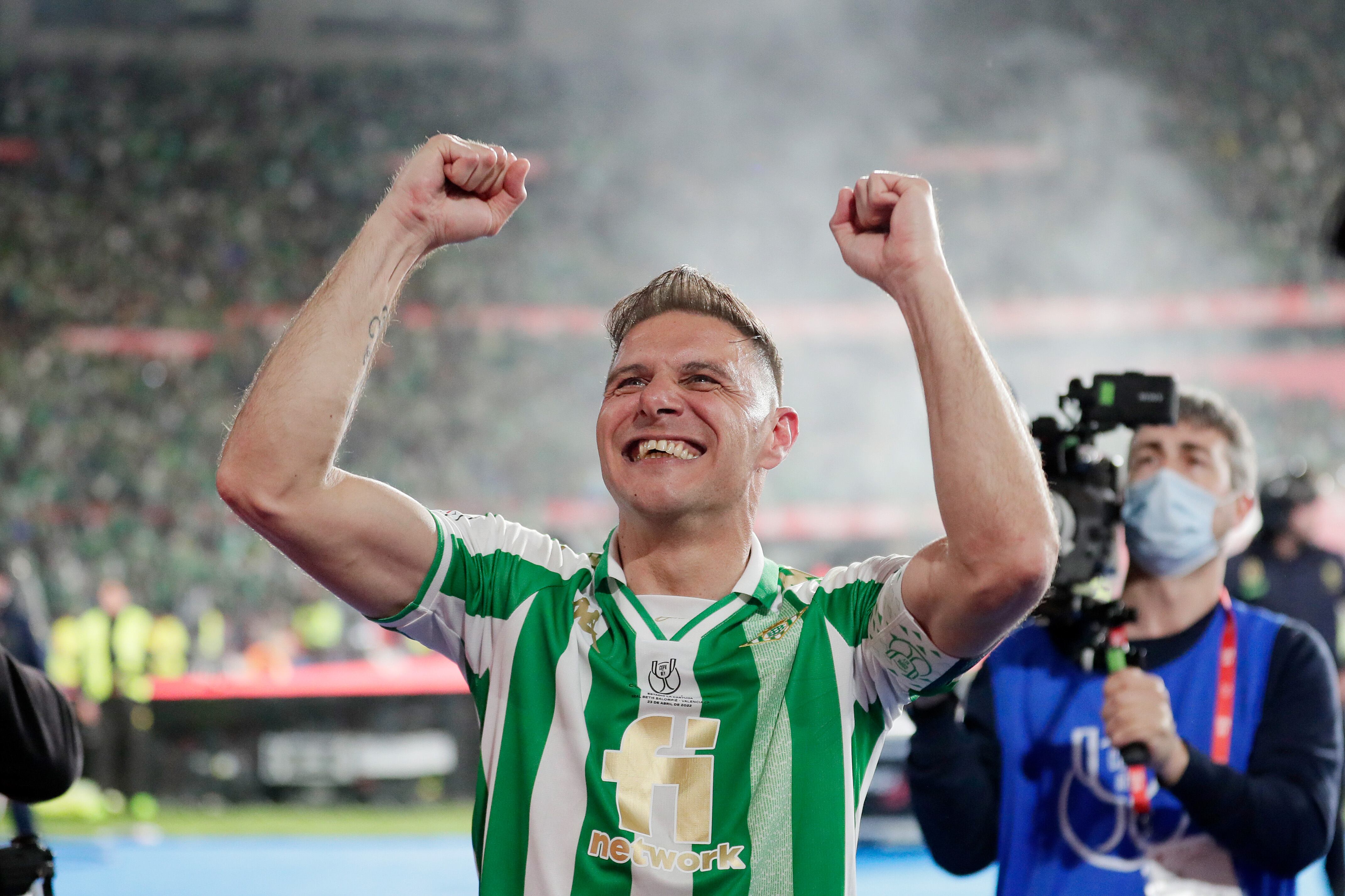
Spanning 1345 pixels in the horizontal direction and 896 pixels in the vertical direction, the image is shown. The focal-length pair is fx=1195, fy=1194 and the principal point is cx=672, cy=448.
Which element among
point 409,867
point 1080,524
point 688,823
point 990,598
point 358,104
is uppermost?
point 358,104

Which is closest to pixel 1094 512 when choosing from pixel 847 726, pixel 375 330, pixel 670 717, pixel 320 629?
pixel 847 726

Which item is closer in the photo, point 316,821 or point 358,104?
point 316,821

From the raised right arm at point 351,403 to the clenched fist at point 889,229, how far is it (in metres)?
0.55

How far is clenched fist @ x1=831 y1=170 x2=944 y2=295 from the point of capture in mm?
1779

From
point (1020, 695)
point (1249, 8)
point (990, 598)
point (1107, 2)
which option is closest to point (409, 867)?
point (1020, 695)

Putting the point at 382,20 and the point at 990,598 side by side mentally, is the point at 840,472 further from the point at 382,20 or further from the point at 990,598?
the point at 990,598

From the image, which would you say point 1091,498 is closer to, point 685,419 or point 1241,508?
point 1241,508

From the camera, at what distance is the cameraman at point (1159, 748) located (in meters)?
2.26

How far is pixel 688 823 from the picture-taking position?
1.77 meters

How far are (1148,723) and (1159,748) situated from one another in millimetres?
50

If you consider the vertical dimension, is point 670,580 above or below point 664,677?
above

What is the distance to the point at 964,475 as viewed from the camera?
5.43 feet

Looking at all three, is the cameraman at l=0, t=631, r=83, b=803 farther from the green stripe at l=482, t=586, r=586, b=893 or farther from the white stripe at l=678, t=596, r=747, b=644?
the white stripe at l=678, t=596, r=747, b=644

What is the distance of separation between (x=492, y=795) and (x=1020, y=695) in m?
1.21
